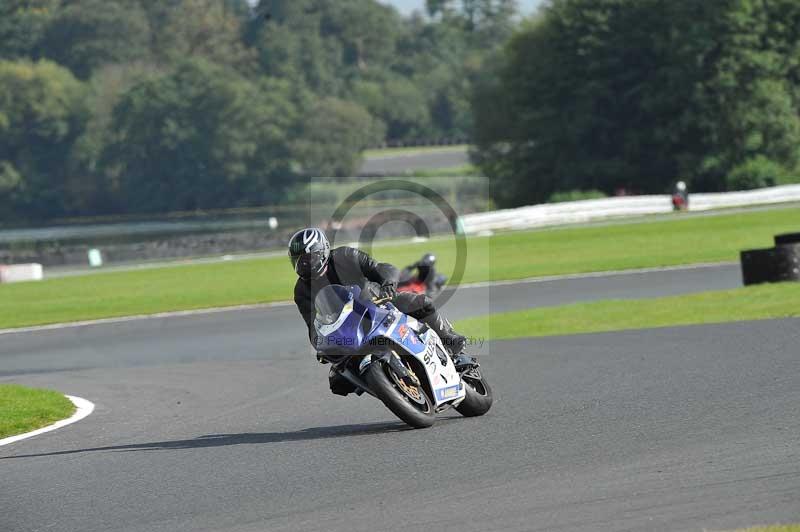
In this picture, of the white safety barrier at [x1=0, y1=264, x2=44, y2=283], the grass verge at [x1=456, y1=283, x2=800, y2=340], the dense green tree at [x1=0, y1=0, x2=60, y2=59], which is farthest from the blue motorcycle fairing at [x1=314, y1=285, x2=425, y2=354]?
the dense green tree at [x1=0, y1=0, x2=60, y2=59]

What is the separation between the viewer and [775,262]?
65.6 ft

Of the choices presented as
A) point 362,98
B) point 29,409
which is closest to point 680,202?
point 29,409

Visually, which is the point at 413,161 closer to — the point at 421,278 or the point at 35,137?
the point at 35,137

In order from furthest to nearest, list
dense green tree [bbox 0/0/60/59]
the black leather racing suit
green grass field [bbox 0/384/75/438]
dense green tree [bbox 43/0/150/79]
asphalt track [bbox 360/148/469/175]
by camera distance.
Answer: dense green tree [bbox 0/0/60/59] < dense green tree [bbox 43/0/150/79] < asphalt track [bbox 360/148/469/175] < green grass field [bbox 0/384/75/438] < the black leather racing suit

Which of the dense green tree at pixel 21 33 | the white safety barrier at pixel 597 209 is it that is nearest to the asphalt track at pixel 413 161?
the dense green tree at pixel 21 33

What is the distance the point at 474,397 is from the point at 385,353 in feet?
3.43

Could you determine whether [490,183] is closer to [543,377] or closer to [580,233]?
[580,233]

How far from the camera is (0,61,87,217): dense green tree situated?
10519 centimetres

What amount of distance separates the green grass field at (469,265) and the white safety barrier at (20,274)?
1.71m

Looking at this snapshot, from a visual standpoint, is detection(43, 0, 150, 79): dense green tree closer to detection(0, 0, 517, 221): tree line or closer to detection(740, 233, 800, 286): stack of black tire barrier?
detection(0, 0, 517, 221): tree line

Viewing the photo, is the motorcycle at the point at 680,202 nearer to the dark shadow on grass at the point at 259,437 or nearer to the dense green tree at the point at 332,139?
the dark shadow on grass at the point at 259,437

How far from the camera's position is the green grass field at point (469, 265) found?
28.9 metres

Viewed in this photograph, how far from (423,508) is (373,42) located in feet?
533

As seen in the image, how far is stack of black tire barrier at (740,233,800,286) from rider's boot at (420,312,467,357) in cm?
1107
